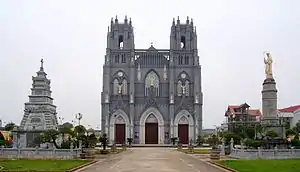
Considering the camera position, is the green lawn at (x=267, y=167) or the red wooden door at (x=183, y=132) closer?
the green lawn at (x=267, y=167)

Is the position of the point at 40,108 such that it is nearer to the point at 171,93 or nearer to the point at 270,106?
the point at 270,106

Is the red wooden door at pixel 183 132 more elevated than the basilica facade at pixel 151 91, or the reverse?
the basilica facade at pixel 151 91

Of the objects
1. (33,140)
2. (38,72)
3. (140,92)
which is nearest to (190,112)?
(140,92)

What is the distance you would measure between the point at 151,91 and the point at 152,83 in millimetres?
1784

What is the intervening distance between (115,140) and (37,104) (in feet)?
122

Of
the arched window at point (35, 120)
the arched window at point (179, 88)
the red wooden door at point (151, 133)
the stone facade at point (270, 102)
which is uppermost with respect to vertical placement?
the arched window at point (179, 88)

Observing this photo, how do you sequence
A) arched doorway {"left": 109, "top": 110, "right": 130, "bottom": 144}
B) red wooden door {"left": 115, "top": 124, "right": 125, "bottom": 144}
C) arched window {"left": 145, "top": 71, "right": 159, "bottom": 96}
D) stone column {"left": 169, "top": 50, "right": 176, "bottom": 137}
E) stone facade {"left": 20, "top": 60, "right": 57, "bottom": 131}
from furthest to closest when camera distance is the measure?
arched window {"left": 145, "top": 71, "right": 159, "bottom": 96}
red wooden door {"left": 115, "top": 124, "right": 125, "bottom": 144}
arched doorway {"left": 109, "top": 110, "right": 130, "bottom": 144}
stone column {"left": 169, "top": 50, "right": 176, "bottom": 137}
stone facade {"left": 20, "top": 60, "right": 57, "bottom": 131}

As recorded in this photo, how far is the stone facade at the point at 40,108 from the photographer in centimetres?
4972

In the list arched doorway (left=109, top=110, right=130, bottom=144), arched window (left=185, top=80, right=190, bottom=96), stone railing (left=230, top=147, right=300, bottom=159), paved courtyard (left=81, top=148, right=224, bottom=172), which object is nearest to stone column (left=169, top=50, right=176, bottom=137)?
arched window (left=185, top=80, right=190, bottom=96)

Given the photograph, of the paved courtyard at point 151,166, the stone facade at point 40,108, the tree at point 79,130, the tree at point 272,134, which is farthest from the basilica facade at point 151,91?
the paved courtyard at point 151,166

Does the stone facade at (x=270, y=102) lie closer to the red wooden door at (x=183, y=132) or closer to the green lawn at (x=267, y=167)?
the green lawn at (x=267, y=167)

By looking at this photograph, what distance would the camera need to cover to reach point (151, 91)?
9106cm

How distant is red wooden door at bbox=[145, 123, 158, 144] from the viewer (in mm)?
90000

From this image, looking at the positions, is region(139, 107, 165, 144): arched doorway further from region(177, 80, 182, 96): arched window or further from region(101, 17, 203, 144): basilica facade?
region(177, 80, 182, 96): arched window
